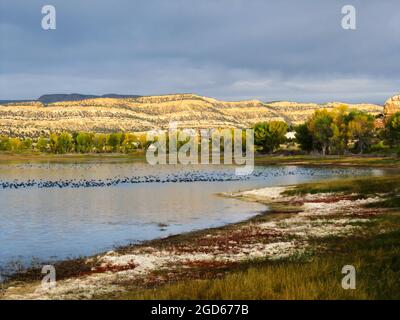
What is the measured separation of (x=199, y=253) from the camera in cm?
2591

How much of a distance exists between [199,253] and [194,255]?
67 cm

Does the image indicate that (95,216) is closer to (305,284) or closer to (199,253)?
(199,253)

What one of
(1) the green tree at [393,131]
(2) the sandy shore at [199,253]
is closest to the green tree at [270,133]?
(1) the green tree at [393,131]

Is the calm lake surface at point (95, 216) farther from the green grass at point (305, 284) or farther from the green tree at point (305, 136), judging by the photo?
the green tree at point (305, 136)

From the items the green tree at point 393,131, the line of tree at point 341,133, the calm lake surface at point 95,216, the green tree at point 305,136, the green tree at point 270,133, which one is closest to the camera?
the calm lake surface at point 95,216

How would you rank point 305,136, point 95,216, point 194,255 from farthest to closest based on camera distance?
point 305,136 < point 95,216 < point 194,255

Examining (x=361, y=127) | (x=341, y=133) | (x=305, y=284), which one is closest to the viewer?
(x=305, y=284)

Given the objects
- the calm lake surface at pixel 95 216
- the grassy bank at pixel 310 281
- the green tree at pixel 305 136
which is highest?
the green tree at pixel 305 136

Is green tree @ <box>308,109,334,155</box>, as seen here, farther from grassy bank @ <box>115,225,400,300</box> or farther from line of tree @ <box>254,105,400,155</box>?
grassy bank @ <box>115,225,400,300</box>

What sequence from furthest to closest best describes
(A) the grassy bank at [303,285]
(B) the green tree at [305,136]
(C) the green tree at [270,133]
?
(C) the green tree at [270,133], (B) the green tree at [305,136], (A) the grassy bank at [303,285]

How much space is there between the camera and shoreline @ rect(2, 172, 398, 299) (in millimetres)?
19828

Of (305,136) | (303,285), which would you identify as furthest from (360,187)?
(305,136)

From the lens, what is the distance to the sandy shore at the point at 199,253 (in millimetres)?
19906
